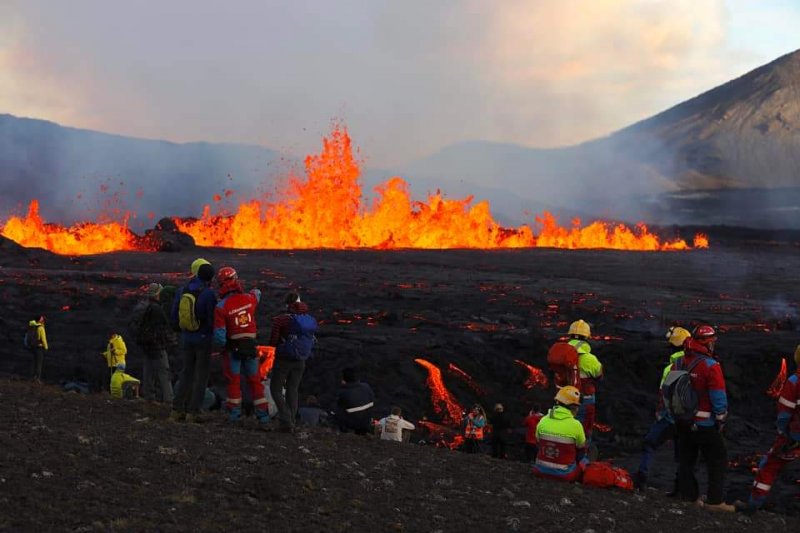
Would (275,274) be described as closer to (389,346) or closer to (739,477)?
(389,346)

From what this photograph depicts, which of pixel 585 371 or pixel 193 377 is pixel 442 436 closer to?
pixel 585 371

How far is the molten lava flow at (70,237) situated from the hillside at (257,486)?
56424 millimetres

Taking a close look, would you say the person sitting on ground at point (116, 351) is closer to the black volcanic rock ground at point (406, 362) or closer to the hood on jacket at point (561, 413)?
the black volcanic rock ground at point (406, 362)

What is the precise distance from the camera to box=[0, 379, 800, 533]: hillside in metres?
6.48

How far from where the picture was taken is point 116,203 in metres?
182

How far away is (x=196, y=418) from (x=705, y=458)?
528 cm

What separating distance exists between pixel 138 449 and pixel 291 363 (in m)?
2.58

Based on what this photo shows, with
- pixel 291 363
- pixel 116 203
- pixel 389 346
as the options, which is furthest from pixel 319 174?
pixel 116 203

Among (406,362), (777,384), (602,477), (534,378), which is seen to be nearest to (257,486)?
(602,477)

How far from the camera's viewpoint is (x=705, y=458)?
31.7 feet

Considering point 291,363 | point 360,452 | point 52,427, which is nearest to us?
point 52,427

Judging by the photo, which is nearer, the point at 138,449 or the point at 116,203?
the point at 138,449

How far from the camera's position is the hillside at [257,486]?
255 inches

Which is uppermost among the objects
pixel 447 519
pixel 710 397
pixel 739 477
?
pixel 710 397
